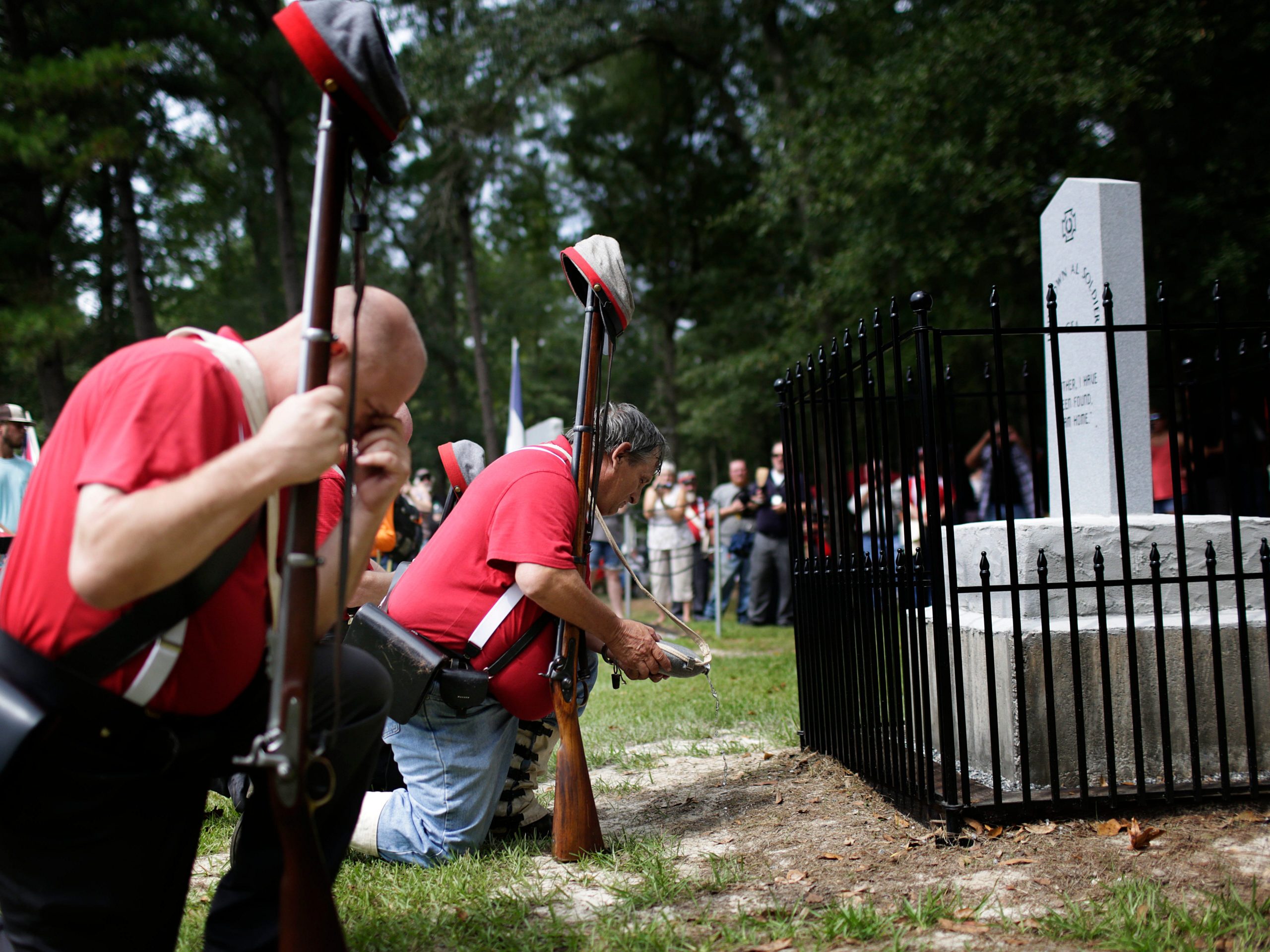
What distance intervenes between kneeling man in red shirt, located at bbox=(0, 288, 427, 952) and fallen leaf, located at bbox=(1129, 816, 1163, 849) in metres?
2.53

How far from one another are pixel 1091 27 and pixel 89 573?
48.0 ft

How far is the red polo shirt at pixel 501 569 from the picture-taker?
10.9 feet

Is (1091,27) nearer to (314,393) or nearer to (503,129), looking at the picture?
(503,129)

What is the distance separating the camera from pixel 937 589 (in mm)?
3350

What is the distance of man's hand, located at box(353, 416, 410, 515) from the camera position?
2.02m

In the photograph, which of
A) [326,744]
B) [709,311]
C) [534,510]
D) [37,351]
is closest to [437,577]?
[534,510]

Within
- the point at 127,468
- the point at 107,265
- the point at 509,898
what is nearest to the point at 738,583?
the point at 509,898

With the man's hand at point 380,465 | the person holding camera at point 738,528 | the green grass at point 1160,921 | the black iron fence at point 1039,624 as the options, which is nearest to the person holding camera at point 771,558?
the person holding camera at point 738,528

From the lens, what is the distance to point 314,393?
5.61 ft

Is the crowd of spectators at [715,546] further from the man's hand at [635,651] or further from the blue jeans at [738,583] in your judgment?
the man's hand at [635,651]

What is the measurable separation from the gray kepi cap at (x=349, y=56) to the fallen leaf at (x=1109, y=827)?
123 inches

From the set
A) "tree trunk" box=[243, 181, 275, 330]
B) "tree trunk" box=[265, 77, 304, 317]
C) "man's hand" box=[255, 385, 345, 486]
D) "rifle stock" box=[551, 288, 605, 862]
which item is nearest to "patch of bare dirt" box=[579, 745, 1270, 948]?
"rifle stock" box=[551, 288, 605, 862]

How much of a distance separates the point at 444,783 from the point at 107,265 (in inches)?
850

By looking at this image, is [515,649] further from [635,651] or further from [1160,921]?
[1160,921]
